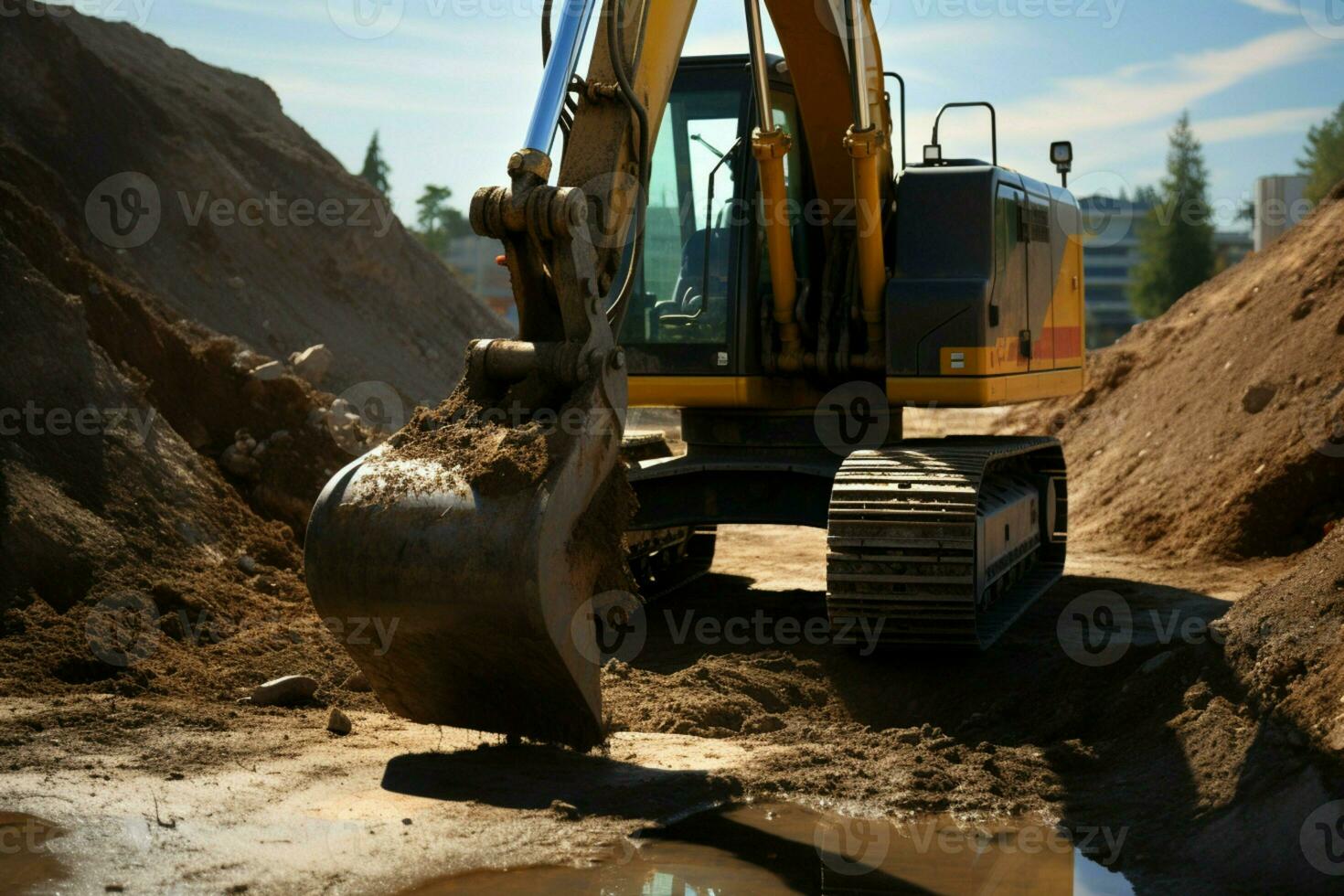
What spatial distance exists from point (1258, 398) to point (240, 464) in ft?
29.0

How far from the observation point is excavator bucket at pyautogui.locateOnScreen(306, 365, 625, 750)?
521cm

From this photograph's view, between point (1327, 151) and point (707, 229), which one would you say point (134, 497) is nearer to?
point (707, 229)

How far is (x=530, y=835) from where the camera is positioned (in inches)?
191

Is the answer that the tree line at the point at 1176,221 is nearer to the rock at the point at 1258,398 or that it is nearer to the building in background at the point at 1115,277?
the building in background at the point at 1115,277

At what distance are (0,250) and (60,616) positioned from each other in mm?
3139

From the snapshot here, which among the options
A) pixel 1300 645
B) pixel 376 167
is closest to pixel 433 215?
pixel 376 167

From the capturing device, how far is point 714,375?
28.4 feet

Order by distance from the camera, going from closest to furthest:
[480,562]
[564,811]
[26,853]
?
[26,853] → [564,811] → [480,562]

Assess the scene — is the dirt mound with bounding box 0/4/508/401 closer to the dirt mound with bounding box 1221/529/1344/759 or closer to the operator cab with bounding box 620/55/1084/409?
the operator cab with bounding box 620/55/1084/409

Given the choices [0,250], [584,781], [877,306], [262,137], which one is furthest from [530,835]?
[262,137]

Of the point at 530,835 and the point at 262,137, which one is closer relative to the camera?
the point at 530,835

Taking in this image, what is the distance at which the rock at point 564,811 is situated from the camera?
5.04 m

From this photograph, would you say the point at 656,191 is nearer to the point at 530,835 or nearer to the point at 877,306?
the point at 877,306

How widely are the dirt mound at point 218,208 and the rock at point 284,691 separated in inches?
385
